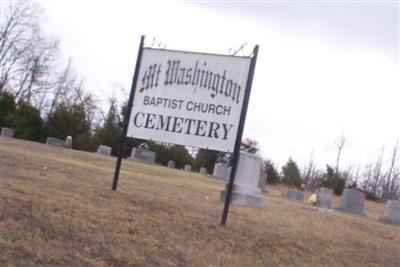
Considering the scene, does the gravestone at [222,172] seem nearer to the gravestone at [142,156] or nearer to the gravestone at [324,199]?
the gravestone at [142,156]

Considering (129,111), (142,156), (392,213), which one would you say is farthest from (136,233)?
(142,156)

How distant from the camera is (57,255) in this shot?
6078 millimetres

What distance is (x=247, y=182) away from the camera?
15.8 m

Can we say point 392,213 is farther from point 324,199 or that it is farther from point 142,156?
point 142,156

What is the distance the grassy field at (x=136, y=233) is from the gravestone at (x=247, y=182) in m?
2.72

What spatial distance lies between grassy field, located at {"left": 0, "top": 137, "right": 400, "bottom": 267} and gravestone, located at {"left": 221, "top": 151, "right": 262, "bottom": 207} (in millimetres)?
2717

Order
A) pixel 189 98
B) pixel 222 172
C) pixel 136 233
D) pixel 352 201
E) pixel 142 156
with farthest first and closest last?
pixel 142 156
pixel 222 172
pixel 352 201
pixel 189 98
pixel 136 233

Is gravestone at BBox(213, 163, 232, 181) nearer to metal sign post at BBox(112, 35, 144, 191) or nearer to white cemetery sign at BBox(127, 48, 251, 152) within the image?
metal sign post at BBox(112, 35, 144, 191)

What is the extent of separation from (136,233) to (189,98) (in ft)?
9.85

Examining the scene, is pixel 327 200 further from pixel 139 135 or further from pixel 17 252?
pixel 17 252

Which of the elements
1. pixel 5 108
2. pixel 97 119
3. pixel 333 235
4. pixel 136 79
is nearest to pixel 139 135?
pixel 136 79

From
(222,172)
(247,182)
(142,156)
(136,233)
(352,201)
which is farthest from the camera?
(142,156)

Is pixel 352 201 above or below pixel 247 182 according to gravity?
below

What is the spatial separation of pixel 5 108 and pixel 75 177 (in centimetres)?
3076
